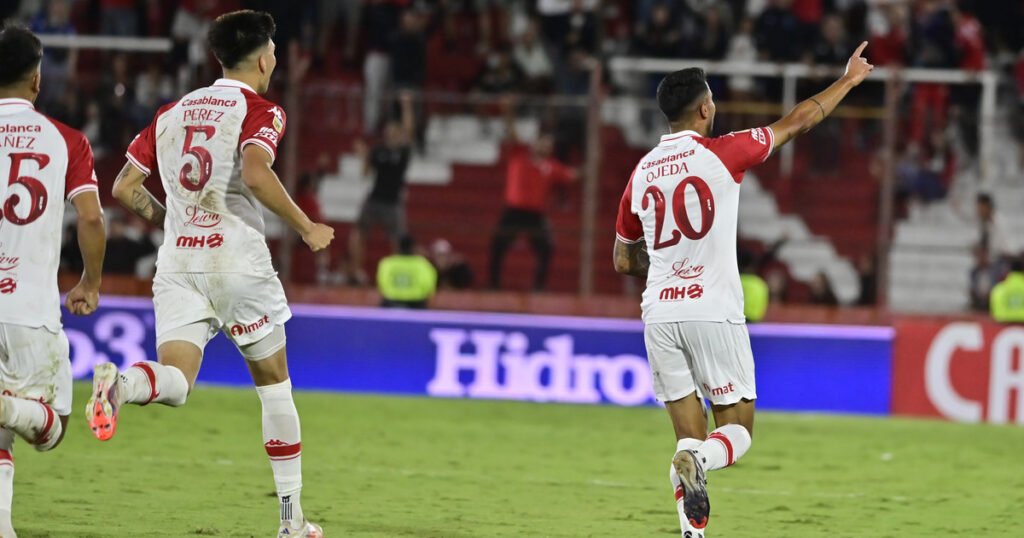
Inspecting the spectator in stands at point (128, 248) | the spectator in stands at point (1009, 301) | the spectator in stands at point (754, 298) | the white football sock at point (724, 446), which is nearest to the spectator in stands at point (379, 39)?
the spectator in stands at point (128, 248)

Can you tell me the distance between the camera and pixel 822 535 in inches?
335

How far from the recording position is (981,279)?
52.7 feet

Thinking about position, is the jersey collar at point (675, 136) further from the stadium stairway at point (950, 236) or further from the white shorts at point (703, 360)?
the stadium stairway at point (950, 236)

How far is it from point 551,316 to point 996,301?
4250 mm

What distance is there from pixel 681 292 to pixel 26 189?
2.95m

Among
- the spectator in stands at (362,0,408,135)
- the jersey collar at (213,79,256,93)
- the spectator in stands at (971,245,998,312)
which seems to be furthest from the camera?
the spectator in stands at (362,0,408,135)

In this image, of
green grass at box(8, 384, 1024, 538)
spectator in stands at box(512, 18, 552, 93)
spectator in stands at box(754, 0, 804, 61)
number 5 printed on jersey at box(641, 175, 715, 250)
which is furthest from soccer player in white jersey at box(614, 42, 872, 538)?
spectator in stands at box(754, 0, 804, 61)

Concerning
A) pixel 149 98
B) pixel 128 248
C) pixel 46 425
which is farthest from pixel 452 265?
pixel 46 425

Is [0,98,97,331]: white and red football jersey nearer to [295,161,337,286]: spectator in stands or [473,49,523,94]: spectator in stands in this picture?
[295,161,337,286]: spectator in stands

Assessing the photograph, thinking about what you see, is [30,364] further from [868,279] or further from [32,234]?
[868,279]

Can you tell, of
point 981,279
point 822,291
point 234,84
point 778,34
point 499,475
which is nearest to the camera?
point 234,84

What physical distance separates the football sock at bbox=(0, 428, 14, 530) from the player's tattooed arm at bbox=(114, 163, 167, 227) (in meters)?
1.26

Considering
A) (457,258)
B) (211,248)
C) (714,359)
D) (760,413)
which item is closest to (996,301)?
(760,413)

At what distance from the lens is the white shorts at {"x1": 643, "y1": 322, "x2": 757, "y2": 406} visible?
7.32m
